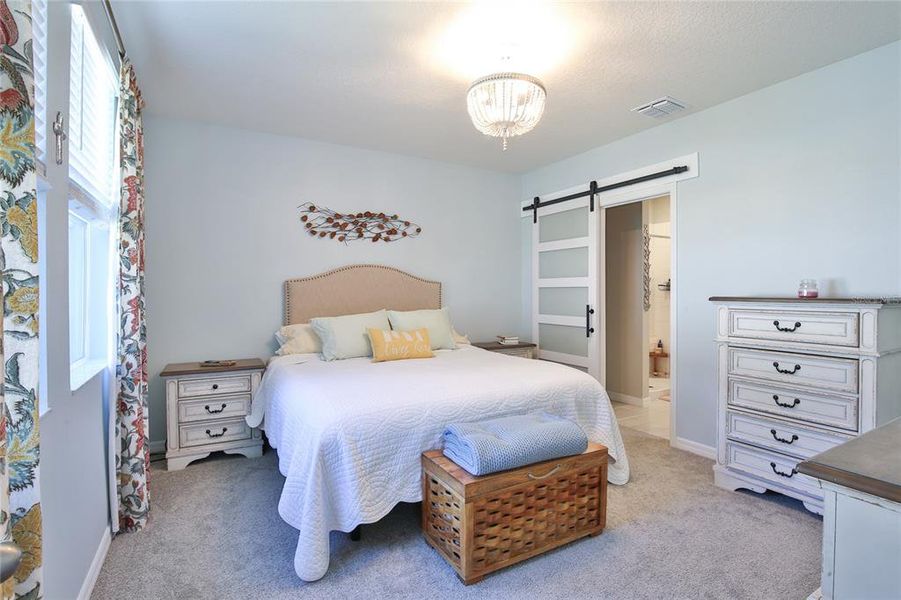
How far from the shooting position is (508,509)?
1.92 metres

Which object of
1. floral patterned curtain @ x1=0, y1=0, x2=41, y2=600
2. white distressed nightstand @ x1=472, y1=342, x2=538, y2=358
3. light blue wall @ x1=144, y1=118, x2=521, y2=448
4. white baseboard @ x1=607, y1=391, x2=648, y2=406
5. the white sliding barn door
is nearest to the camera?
floral patterned curtain @ x1=0, y1=0, x2=41, y2=600

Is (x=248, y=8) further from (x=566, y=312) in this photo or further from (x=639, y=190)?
(x=566, y=312)

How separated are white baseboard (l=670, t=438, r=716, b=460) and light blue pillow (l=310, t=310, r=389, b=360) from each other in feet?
7.89

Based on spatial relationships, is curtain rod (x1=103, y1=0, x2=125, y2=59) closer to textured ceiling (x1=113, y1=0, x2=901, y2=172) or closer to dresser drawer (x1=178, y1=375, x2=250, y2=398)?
textured ceiling (x1=113, y1=0, x2=901, y2=172)

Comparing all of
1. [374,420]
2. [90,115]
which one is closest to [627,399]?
[374,420]

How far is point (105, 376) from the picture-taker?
89.0 inches

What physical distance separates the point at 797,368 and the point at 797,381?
0.22ft

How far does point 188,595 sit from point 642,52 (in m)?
3.30

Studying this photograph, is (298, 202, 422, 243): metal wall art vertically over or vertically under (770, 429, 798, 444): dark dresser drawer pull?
over

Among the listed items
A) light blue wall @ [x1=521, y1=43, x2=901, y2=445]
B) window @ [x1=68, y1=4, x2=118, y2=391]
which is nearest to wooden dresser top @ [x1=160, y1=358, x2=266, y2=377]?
Answer: window @ [x1=68, y1=4, x2=118, y2=391]

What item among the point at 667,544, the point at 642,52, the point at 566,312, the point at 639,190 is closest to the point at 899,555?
the point at 667,544

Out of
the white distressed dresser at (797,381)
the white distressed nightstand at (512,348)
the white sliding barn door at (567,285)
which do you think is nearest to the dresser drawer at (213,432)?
the white distressed nightstand at (512,348)

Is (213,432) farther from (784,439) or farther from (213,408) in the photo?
(784,439)

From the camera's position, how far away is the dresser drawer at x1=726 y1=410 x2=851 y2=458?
2.35 meters
